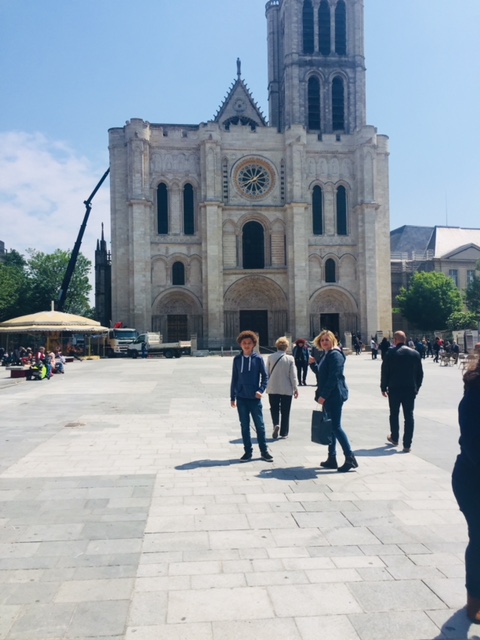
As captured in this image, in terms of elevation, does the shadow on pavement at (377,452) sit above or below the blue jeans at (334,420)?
below

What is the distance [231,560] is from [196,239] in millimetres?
40006

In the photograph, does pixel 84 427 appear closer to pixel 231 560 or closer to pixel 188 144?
pixel 231 560

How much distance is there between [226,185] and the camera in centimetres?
4369

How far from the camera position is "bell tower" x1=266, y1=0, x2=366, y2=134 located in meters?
47.4

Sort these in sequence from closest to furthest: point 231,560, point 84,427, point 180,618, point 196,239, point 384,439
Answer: point 180,618, point 231,560, point 384,439, point 84,427, point 196,239

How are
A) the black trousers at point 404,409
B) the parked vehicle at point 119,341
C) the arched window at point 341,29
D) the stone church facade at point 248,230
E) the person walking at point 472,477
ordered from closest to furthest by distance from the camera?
the person walking at point 472,477, the black trousers at point 404,409, the parked vehicle at point 119,341, the stone church facade at point 248,230, the arched window at point 341,29

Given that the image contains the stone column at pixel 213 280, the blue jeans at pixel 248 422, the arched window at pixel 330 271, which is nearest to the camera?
the blue jeans at pixel 248 422

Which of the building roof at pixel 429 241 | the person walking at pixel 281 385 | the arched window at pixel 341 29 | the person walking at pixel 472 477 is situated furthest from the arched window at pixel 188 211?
the person walking at pixel 472 477

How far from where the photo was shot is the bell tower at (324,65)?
47406mm

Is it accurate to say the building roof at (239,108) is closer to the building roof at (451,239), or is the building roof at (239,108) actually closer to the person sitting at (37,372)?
the building roof at (451,239)

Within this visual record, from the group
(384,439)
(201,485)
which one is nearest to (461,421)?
(201,485)

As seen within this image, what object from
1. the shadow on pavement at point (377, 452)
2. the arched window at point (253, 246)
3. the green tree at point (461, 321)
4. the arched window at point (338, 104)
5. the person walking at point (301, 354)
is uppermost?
the arched window at point (338, 104)

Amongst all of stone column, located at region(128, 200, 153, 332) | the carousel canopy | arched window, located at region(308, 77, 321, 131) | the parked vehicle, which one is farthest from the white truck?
arched window, located at region(308, 77, 321, 131)

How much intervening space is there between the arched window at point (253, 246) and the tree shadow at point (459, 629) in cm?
4131
